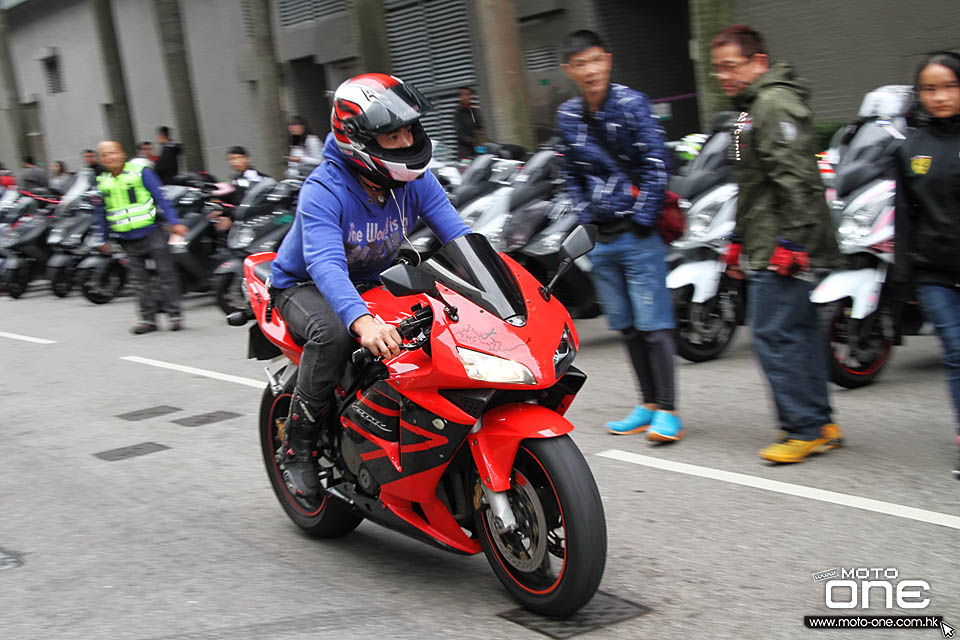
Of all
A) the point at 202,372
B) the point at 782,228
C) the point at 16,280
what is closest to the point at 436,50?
the point at 16,280

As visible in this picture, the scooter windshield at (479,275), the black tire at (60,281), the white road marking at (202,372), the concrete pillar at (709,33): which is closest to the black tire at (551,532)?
the scooter windshield at (479,275)

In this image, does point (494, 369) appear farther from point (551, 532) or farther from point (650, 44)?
point (650, 44)

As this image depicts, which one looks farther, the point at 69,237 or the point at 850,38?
the point at 69,237

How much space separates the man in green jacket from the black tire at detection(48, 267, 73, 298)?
13187mm

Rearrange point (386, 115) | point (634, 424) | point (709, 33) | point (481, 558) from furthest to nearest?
1. point (709, 33)
2. point (634, 424)
3. point (481, 558)
4. point (386, 115)

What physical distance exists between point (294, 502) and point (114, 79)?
20.7 m

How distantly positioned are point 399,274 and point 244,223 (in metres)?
9.19

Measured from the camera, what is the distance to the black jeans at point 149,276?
12.0 metres

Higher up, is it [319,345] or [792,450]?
[319,345]

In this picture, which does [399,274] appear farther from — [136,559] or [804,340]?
[804,340]

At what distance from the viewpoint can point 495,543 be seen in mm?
3906

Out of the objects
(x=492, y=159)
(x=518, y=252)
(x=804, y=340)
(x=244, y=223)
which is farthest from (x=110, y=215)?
(x=804, y=340)

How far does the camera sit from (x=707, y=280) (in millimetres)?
7637

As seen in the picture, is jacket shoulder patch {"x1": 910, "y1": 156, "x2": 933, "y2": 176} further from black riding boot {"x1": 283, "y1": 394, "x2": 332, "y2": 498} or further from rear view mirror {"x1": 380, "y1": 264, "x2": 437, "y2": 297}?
black riding boot {"x1": 283, "y1": 394, "x2": 332, "y2": 498}
